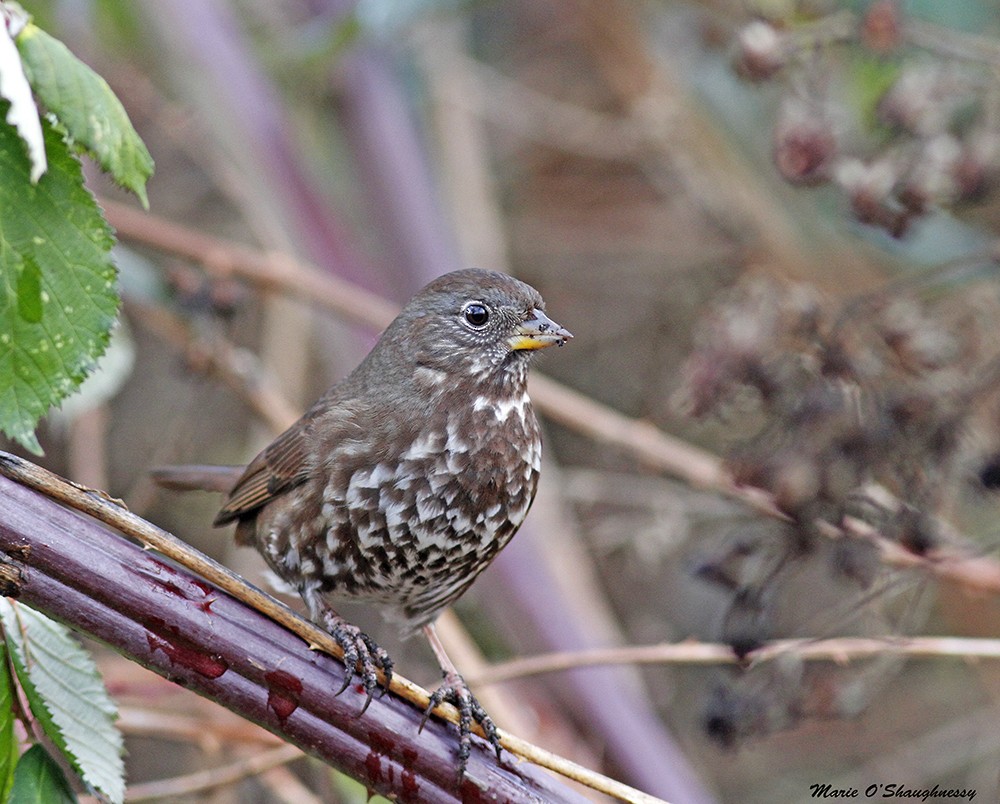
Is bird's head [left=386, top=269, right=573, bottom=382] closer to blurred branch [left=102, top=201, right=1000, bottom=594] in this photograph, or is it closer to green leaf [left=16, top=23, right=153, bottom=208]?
blurred branch [left=102, top=201, right=1000, bottom=594]

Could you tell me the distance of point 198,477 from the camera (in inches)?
148

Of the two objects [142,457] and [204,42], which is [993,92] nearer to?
[204,42]

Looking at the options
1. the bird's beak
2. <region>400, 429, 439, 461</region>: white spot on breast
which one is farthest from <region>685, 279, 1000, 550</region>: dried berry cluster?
<region>400, 429, 439, 461</region>: white spot on breast

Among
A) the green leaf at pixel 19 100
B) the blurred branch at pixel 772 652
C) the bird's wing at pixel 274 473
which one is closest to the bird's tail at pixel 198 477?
the bird's wing at pixel 274 473

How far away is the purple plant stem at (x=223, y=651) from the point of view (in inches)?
77.0

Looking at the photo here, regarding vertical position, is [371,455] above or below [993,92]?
below

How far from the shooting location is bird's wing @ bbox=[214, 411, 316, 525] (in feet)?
10.6

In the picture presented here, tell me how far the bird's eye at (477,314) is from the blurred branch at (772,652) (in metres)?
0.85

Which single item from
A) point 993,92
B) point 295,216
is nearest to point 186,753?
point 295,216

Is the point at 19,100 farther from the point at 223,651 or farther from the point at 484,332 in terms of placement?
the point at 484,332

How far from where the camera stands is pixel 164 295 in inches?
170

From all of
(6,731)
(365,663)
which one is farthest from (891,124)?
(6,731)

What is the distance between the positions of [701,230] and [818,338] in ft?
9.45
